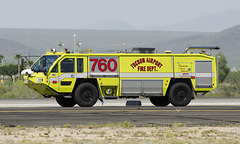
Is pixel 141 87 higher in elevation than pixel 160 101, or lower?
higher

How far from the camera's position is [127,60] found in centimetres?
2594

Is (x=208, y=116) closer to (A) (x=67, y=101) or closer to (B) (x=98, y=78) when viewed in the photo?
(B) (x=98, y=78)

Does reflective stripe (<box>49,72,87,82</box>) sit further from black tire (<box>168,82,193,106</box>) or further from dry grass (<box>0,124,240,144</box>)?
dry grass (<box>0,124,240,144</box>)

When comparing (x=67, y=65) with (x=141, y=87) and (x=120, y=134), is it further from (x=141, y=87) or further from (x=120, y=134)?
(x=120, y=134)

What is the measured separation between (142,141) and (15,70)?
15000 centimetres

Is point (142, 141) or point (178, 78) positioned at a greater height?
point (178, 78)

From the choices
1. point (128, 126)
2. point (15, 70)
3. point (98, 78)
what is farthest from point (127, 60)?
point (15, 70)

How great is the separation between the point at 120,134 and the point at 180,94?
1232 centimetres

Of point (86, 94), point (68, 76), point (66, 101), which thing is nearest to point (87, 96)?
point (86, 94)

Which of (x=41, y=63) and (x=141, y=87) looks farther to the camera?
(x=141, y=87)

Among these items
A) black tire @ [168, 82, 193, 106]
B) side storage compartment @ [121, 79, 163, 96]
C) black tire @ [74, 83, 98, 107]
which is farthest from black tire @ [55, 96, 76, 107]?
black tire @ [168, 82, 193, 106]

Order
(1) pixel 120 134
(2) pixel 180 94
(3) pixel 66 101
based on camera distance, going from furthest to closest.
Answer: (3) pixel 66 101, (2) pixel 180 94, (1) pixel 120 134

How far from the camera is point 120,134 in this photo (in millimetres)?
14359

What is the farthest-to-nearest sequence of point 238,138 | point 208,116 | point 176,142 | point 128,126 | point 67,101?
point 67,101, point 208,116, point 128,126, point 238,138, point 176,142
